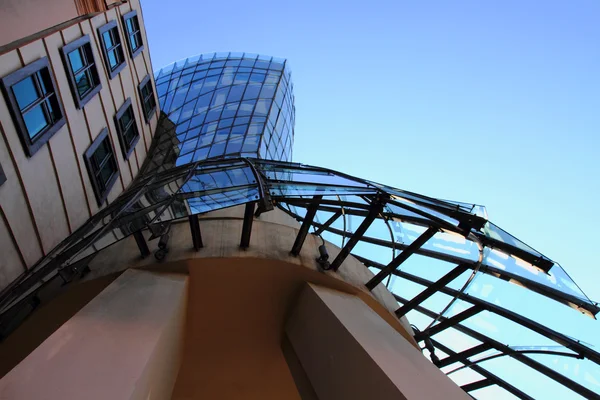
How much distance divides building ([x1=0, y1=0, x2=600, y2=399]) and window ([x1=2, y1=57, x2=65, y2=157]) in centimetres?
6

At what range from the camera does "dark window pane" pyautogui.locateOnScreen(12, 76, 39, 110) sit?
35.5 feet

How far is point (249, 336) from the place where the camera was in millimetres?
10000

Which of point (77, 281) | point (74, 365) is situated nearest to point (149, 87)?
point (77, 281)

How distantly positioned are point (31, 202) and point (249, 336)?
7.17m

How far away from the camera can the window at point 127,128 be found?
59.9ft

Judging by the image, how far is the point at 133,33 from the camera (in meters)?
20.9

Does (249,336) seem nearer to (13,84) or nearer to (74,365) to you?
(74,365)

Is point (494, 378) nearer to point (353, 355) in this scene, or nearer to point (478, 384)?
point (478, 384)

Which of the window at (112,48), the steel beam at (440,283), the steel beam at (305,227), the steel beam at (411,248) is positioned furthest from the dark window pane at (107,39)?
the steel beam at (440,283)

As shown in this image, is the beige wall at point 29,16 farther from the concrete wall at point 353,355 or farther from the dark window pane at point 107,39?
the concrete wall at point 353,355

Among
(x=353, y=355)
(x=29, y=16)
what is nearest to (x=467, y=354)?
(x=353, y=355)

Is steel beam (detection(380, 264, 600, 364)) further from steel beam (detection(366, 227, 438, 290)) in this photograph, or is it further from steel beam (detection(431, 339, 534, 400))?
steel beam (detection(431, 339, 534, 400))

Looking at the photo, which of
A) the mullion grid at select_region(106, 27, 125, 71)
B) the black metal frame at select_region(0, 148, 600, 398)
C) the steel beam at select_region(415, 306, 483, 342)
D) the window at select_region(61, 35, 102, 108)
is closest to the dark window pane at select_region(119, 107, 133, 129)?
the mullion grid at select_region(106, 27, 125, 71)

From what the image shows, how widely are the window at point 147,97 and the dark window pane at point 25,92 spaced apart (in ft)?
33.7
